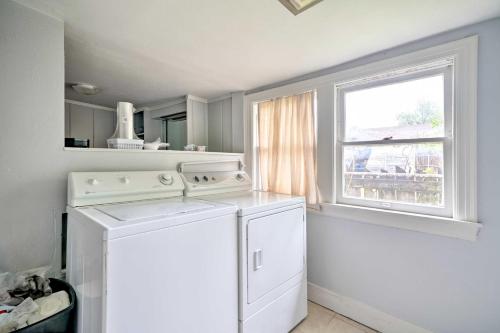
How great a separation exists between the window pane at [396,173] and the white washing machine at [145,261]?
50.7 inches

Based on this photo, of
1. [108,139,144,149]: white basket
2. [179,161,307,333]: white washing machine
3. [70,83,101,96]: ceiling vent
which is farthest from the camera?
[70,83,101,96]: ceiling vent

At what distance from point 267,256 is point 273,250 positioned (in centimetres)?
7

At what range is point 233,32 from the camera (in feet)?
5.17

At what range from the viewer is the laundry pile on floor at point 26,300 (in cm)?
96

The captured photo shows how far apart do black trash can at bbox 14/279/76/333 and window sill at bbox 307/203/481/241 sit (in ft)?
6.37

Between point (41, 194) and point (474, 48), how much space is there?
2.92 metres

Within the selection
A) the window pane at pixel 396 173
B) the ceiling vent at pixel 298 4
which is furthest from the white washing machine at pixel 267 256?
the ceiling vent at pixel 298 4

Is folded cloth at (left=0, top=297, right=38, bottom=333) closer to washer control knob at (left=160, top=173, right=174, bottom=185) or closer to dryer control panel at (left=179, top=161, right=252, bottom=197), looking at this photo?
washer control knob at (left=160, top=173, right=174, bottom=185)

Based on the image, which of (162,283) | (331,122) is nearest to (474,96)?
(331,122)

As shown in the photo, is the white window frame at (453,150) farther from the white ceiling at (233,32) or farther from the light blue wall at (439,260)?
the white ceiling at (233,32)

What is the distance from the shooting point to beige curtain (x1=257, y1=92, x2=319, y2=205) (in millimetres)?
2268

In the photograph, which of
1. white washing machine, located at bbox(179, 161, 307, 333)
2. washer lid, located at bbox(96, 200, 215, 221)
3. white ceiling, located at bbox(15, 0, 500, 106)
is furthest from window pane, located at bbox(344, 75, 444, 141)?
washer lid, located at bbox(96, 200, 215, 221)

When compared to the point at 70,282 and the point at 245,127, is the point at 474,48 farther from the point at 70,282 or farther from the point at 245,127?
the point at 70,282

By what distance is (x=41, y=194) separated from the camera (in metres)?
1.38
